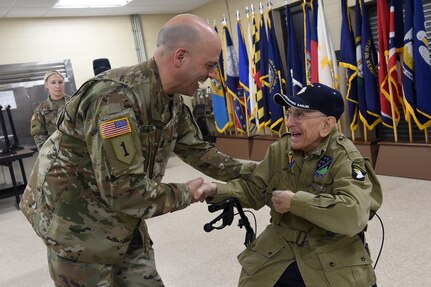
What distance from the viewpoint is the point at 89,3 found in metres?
6.00

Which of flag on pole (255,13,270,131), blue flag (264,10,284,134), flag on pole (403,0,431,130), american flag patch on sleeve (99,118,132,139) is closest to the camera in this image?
american flag patch on sleeve (99,118,132,139)

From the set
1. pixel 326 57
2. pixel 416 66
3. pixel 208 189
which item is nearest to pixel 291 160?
pixel 208 189

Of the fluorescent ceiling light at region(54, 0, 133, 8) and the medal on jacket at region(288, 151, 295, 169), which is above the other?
the fluorescent ceiling light at region(54, 0, 133, 8)

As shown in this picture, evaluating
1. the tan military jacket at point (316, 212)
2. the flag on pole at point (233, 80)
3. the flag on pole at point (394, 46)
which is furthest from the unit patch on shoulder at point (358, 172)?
the flag on pole at point (233, 80)

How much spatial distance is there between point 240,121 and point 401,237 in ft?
11.7

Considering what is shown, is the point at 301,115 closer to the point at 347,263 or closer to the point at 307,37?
the point at 347,263

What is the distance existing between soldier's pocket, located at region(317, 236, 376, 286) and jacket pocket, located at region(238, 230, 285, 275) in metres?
0.19

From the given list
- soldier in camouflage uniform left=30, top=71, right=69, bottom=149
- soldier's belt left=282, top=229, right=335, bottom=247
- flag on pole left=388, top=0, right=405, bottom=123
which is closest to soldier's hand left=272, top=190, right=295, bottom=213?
soldier's belt left=282, top=229, right=335, bottom=247

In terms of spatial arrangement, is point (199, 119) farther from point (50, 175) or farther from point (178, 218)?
point (50, 175)

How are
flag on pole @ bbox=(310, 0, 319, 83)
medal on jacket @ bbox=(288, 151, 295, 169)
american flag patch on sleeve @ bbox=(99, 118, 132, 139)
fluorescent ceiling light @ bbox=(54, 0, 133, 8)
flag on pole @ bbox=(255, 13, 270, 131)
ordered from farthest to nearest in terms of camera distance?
fluorescent ceiling light @ bbox=(54, 0, 133, 8), flag on pole @ bbox=(255, 13, 270, 131), flag on pole @ bbox=(310, 0, 319, 83), medal on jacket @ bbox=(288, 151, 295, 169), american flag patch on sleeve @ bbox=(99, 118, 132, 139)

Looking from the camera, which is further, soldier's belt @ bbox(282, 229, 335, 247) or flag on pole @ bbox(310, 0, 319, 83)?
flag on pole @ bbox(310, 0, 319, 83)

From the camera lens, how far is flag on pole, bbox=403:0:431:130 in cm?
372

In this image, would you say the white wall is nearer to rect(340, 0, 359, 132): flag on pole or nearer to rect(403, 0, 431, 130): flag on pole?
rect(340, 0, 359, 132): flag on pole

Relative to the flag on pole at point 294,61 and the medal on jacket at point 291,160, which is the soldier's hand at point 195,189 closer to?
the medal on jacket at point 291,160
